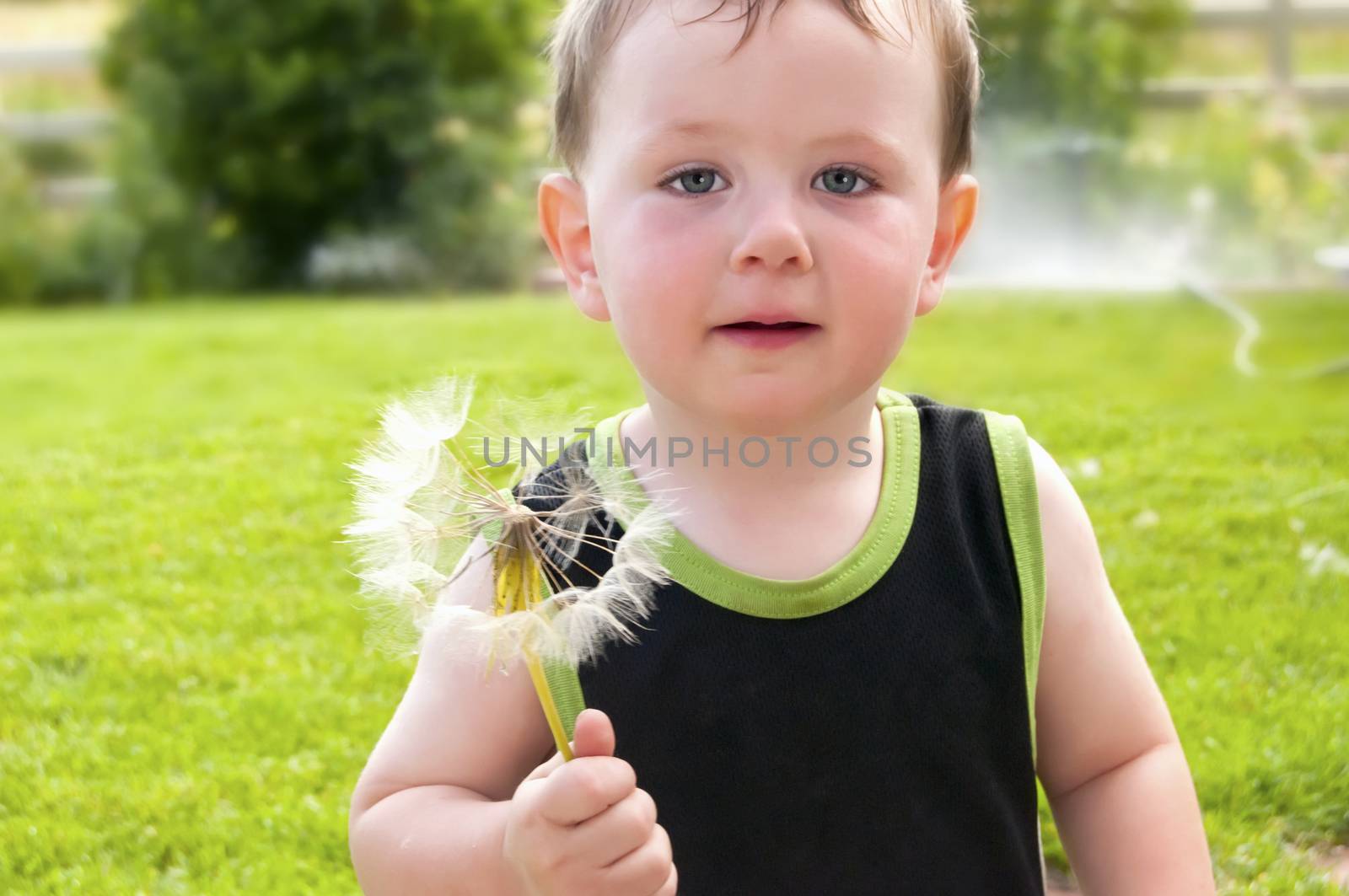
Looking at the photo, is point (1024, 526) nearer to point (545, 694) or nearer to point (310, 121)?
point (545, 694)

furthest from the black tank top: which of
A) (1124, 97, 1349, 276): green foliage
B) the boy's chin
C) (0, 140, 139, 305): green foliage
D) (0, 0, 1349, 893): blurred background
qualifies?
(0, 140, 139, 305): green foliage

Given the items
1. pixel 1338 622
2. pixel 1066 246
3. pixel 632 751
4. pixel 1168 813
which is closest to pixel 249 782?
pixel 632 751

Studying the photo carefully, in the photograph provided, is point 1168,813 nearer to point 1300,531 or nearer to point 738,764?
point 738,764

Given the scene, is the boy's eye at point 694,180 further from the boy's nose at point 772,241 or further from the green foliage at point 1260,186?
the green foliage at point 1260,186

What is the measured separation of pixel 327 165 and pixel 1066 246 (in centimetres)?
534

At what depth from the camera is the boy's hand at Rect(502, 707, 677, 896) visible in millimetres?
1099

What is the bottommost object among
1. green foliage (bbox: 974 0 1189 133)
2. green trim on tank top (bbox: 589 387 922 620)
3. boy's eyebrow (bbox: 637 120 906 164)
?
green trim on tank top (bbox: 589 387 922 620)

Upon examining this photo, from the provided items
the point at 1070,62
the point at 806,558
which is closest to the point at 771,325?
the point at 806,558

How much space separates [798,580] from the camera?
146 centimetres

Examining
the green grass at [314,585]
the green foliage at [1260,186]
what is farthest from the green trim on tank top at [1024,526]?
the green foliage at [1260,186]

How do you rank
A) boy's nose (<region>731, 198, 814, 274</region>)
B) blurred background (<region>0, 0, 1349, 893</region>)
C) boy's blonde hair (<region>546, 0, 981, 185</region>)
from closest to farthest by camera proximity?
boy's nose (<region>731, 198, 814, 274</region>) < boy's blonde hair (<region>546, 0, 981, 185</region>) < blurred background (<region>0, 0, 1349, 893</region>)

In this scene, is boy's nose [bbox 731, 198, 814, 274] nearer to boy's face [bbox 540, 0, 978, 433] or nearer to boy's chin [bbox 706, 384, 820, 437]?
boy's face [bbox 540, 0, 978, 433]

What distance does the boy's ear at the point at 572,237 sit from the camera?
153 cm

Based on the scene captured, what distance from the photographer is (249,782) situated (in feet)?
7.18
